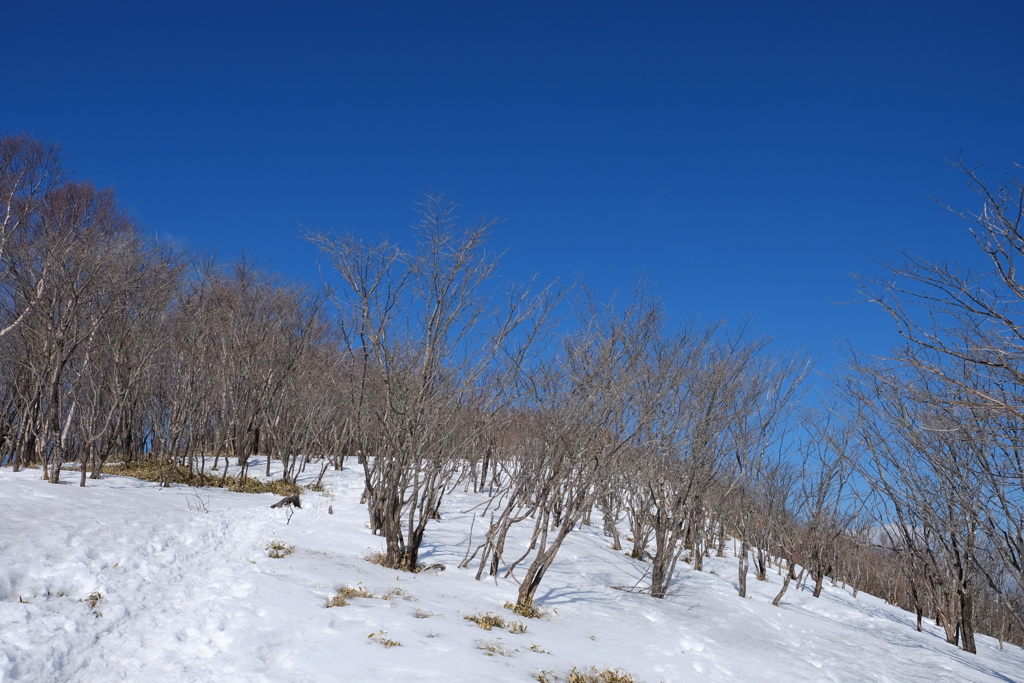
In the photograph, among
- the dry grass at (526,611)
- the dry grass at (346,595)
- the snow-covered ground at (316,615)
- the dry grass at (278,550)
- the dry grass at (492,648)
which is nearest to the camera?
the snow-covered ground at (316,615)

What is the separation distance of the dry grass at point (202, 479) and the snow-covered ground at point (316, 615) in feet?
5.34

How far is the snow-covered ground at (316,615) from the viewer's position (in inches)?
176

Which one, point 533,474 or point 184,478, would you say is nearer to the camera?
point 533,474

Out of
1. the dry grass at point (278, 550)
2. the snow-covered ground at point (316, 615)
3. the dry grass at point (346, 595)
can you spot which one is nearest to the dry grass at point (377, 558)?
the snow-covered ground at point (316, 615)

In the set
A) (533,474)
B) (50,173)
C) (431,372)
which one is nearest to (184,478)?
(50,173)

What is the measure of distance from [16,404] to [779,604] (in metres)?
18.8

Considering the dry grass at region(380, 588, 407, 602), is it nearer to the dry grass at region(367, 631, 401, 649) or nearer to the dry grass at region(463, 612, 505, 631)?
the dry grass at region(463, 612, 505, 631)

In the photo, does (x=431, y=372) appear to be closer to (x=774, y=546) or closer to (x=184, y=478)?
(x=184, y=478)

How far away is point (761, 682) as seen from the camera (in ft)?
20.8

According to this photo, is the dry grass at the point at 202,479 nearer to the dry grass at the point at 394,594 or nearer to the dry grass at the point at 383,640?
the dry grass at the point at 394,594

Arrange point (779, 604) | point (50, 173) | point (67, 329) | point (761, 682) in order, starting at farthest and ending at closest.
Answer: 1. point (50, 173)
2. point (779, 604)
3. point (67, 329)
4. point (761, 682)

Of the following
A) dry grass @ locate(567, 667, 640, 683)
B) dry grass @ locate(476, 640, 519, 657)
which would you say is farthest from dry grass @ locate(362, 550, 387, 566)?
dry grass @ locate(567, 667, 640, 683)

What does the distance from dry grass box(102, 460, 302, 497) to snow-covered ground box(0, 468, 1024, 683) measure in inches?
64.1

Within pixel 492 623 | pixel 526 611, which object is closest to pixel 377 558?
pixel 526 611
